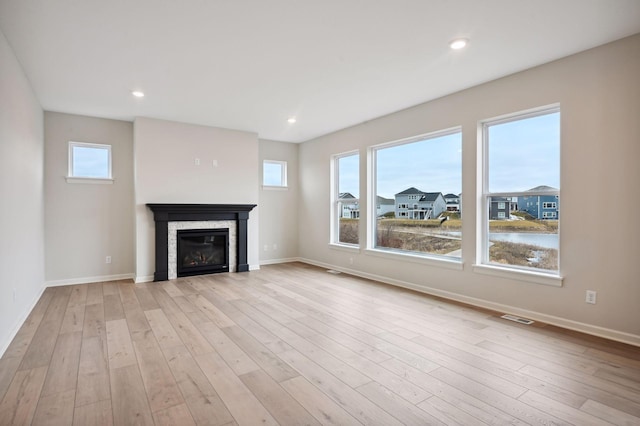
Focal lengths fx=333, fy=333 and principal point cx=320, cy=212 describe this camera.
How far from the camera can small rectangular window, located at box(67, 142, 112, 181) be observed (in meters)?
5.19

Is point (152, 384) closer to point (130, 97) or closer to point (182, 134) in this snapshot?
point (130, 97)

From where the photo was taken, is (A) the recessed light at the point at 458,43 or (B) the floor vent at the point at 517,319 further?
(B) the floor vent at the point at 517,319

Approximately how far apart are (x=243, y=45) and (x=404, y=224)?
3.38m

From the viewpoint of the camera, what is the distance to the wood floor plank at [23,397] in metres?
1.87

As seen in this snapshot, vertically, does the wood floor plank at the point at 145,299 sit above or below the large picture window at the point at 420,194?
below

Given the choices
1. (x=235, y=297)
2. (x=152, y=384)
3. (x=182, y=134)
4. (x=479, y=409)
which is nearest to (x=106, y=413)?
(x=152, y=384)

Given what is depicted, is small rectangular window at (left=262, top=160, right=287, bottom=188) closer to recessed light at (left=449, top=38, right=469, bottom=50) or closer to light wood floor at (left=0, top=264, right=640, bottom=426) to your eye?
light wood floor at (left=0, top=264, right=640, bottom=426)

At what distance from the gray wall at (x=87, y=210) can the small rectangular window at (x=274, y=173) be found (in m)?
2.45

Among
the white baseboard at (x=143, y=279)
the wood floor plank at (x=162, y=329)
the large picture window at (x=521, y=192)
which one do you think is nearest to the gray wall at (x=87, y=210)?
the white baseboard at (x=143, y=279)

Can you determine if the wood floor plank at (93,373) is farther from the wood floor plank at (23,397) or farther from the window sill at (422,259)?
the window sill at (422,259)

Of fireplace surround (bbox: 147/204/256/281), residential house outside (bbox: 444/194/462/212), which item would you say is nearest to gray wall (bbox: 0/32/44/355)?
fireplace surround (bbox: 147/204/256/281)

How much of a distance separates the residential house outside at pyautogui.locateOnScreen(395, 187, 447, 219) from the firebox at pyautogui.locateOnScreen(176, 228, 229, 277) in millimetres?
3104

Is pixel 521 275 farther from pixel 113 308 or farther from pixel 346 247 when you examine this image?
pixel 113 308

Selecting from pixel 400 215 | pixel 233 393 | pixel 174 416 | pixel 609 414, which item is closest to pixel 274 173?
pixel 400 215
